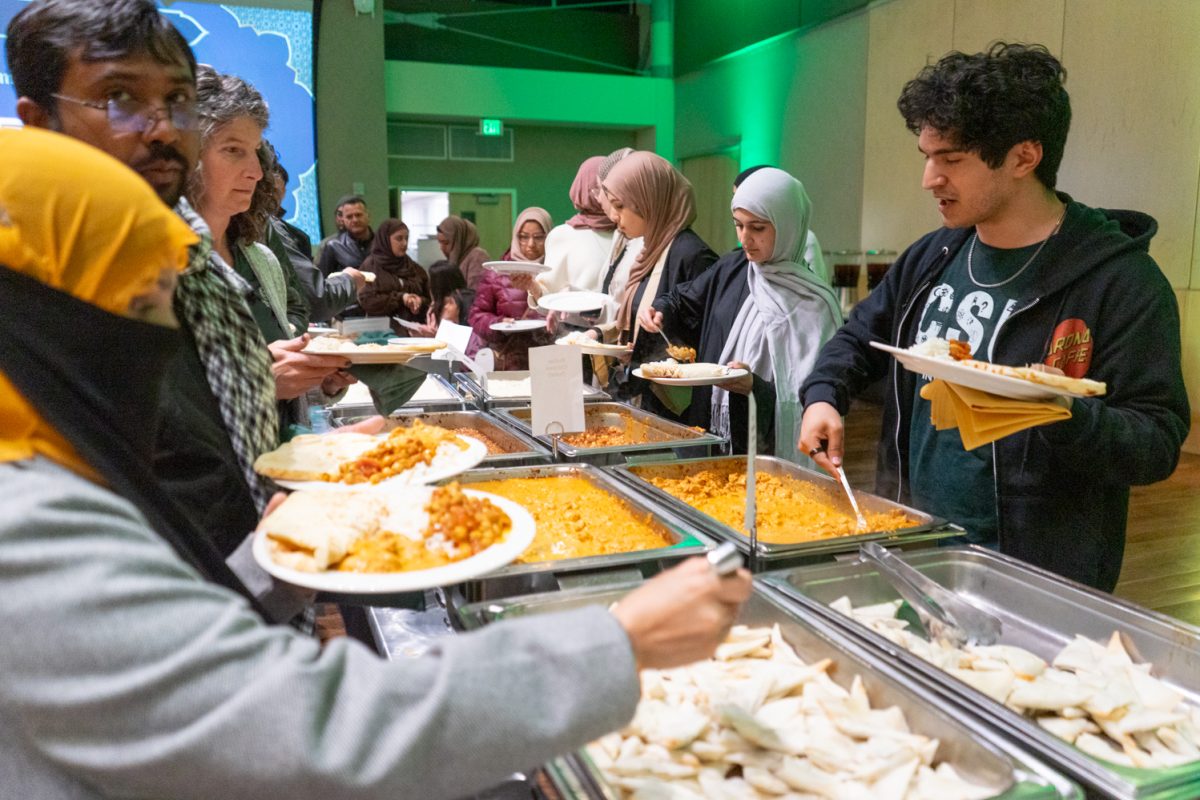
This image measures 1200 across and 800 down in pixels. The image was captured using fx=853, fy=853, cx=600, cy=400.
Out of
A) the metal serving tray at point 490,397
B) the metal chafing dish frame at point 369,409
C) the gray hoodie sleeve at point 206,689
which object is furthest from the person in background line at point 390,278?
the gray hoodie sleeve at point 206,689

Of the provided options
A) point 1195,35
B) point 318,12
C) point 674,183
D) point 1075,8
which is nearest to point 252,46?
point 318,12

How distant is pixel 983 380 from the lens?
3.60 ft

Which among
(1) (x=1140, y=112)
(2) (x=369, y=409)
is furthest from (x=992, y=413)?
(1) (x=1140, y=112)

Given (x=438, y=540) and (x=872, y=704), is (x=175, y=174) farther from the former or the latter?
(x=872, y=704)

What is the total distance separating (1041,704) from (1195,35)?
4.99 m

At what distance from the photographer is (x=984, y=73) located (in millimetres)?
1470

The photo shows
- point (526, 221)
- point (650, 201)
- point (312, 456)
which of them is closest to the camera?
point (312, 456)

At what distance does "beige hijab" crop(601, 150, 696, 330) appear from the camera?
3.02 meters

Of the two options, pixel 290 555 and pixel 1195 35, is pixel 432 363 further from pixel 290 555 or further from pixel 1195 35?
pixel 1195 35

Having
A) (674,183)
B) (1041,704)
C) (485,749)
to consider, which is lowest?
(1041,704)

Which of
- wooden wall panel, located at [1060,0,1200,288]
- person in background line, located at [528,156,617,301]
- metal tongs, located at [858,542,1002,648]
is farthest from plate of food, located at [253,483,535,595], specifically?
wooden wall panel, located at [1060,0,1200,288]

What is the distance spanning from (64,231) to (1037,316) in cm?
145

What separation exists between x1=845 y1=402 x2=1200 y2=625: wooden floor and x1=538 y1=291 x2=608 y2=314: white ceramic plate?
191 cm

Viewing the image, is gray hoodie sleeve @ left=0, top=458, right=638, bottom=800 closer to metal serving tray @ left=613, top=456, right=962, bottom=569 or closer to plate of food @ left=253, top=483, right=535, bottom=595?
plate of food @ left=253, top=483, right=535, bottom=595
